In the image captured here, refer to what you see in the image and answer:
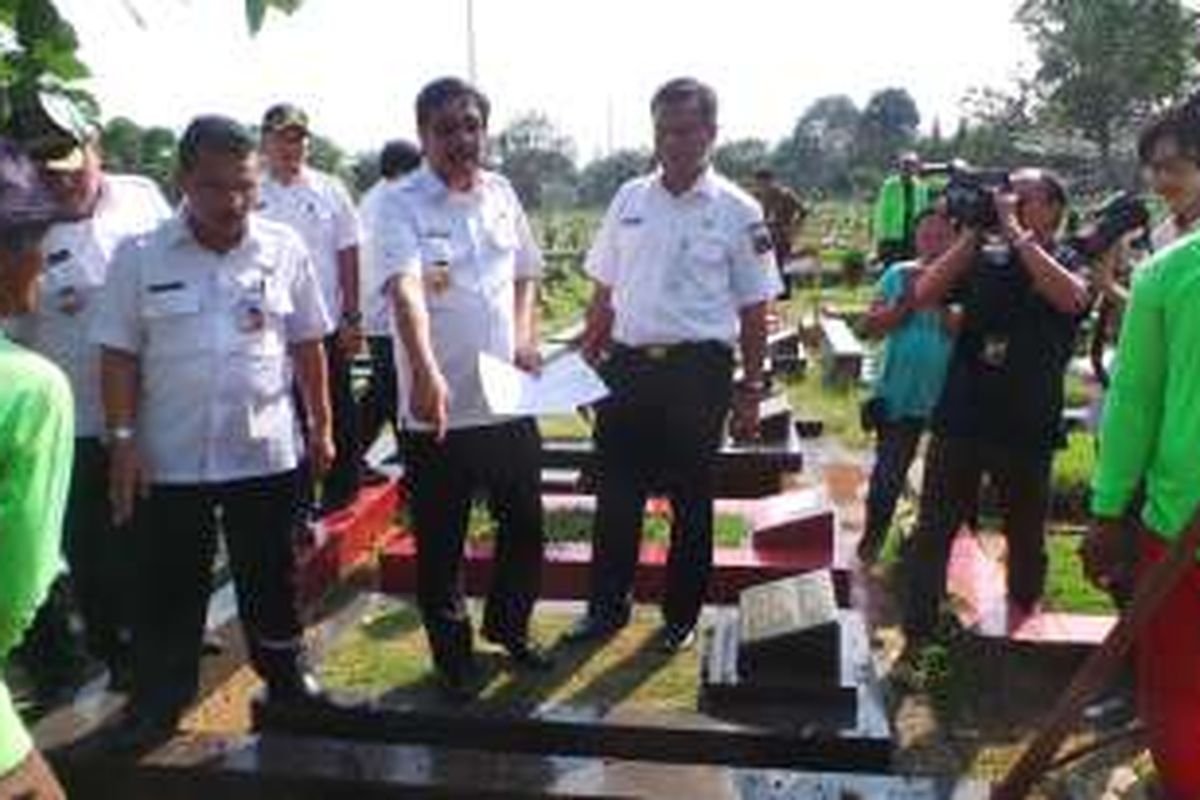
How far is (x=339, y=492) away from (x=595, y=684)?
2.30 metres

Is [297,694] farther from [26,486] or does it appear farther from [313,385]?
[26,486]

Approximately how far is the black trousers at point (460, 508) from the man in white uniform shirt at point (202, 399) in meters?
0.38

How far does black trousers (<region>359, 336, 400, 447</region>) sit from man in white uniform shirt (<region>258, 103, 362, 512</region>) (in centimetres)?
11

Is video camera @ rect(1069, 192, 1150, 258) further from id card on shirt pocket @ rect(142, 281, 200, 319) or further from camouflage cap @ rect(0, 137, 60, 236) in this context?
camouflage cap @ rect(0, 137, 60, 236)

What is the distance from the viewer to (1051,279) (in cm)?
539

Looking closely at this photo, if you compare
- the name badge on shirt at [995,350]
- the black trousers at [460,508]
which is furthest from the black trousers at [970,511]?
the black trousers at [460,508]

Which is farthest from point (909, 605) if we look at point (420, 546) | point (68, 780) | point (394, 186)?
point (68, 780)

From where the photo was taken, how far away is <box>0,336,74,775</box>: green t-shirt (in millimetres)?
2326

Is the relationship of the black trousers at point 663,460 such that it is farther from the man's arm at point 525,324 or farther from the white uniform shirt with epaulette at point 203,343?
the white uniform shirt with epaulette at point 203,343

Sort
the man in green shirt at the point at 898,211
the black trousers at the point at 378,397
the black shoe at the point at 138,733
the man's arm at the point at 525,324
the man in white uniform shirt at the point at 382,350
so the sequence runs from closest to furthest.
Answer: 1. the black shoe at the point at 138,733
2. the man's arm at the point at 525,324
3. the man in white uniform shirt at the point at 382,350
4. the black trousers at the point at 378,397
5. the man in green shirt at the point at 898,211

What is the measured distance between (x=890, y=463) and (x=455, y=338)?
8.92 ft

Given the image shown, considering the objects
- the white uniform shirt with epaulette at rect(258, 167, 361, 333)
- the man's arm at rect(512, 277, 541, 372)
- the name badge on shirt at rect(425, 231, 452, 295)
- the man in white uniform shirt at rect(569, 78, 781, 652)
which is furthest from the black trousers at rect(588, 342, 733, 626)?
the white uniform shirt with epaulette at rect(258, 167, 361, 333)

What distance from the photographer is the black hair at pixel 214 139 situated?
4.43 metres

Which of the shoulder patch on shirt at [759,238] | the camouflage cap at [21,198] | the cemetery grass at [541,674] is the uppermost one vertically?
the camouflage cap at [21,198]
